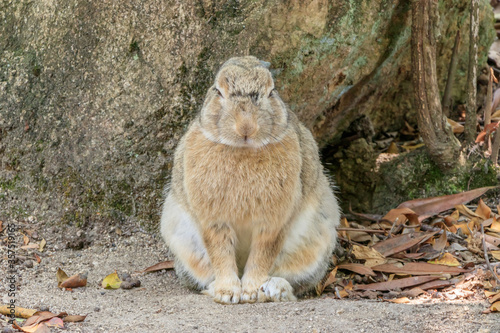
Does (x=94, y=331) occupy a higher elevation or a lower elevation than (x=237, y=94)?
lower

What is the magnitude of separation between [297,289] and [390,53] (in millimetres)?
2469

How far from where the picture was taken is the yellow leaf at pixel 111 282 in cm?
466

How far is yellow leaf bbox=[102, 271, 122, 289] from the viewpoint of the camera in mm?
4660

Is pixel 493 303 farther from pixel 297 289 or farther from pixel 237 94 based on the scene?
pixel 237 94

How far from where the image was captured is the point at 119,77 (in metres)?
5.20

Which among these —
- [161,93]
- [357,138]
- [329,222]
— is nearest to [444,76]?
[357,138]

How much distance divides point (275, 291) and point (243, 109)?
132cm

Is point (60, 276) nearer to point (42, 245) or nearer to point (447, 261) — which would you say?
point (42, 245)

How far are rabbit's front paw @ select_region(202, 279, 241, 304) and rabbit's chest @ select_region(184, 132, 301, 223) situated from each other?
445 millimetres

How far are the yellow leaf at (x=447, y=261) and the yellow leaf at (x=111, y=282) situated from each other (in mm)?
2381

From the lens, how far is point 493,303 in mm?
3963

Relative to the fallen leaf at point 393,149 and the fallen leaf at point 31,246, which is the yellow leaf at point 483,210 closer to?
the fallen leaf at point 393,149

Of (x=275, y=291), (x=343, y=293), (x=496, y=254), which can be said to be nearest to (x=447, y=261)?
(x=496, y=254)

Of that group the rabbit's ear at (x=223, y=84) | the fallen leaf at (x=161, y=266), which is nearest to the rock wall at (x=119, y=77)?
the fallen leaf at (x=161, y=266)
